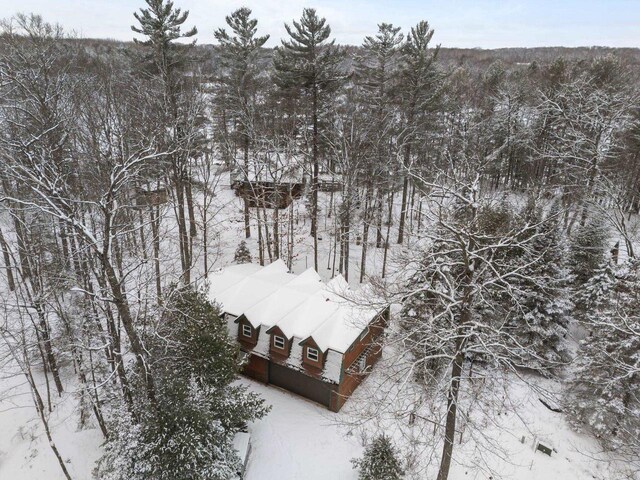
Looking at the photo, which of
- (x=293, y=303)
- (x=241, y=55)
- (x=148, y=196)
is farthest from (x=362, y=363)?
(x=241, y=55)

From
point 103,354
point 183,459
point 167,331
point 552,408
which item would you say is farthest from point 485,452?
point 103,354

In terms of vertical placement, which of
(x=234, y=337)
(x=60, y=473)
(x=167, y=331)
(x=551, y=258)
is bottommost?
(x=60, y=473)

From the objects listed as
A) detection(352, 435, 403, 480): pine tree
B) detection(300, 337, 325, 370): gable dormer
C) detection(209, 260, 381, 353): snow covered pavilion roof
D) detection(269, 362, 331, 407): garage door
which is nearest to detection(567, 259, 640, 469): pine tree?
detection(352, 435, 403, 480): pine tree

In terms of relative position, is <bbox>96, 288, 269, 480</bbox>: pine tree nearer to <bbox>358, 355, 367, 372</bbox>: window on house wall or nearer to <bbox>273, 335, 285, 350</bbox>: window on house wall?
<bbox>273, 335, 285, 350</bbox>: window on house wall

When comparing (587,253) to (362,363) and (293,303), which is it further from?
(293,303)

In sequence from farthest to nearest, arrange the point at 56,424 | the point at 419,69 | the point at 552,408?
the point at 419,69
the point at 552,408
the point at 56,424

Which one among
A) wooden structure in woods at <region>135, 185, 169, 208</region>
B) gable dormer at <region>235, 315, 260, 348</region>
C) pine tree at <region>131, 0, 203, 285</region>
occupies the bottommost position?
gable dormer at <region>235, 315, 260, 348</region>

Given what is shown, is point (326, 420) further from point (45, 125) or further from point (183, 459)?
point (45, 125)

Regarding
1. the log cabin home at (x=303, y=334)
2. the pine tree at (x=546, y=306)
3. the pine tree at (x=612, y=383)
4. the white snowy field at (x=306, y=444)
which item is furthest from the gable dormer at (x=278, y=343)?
the pine tree at (x=612, y=383)
